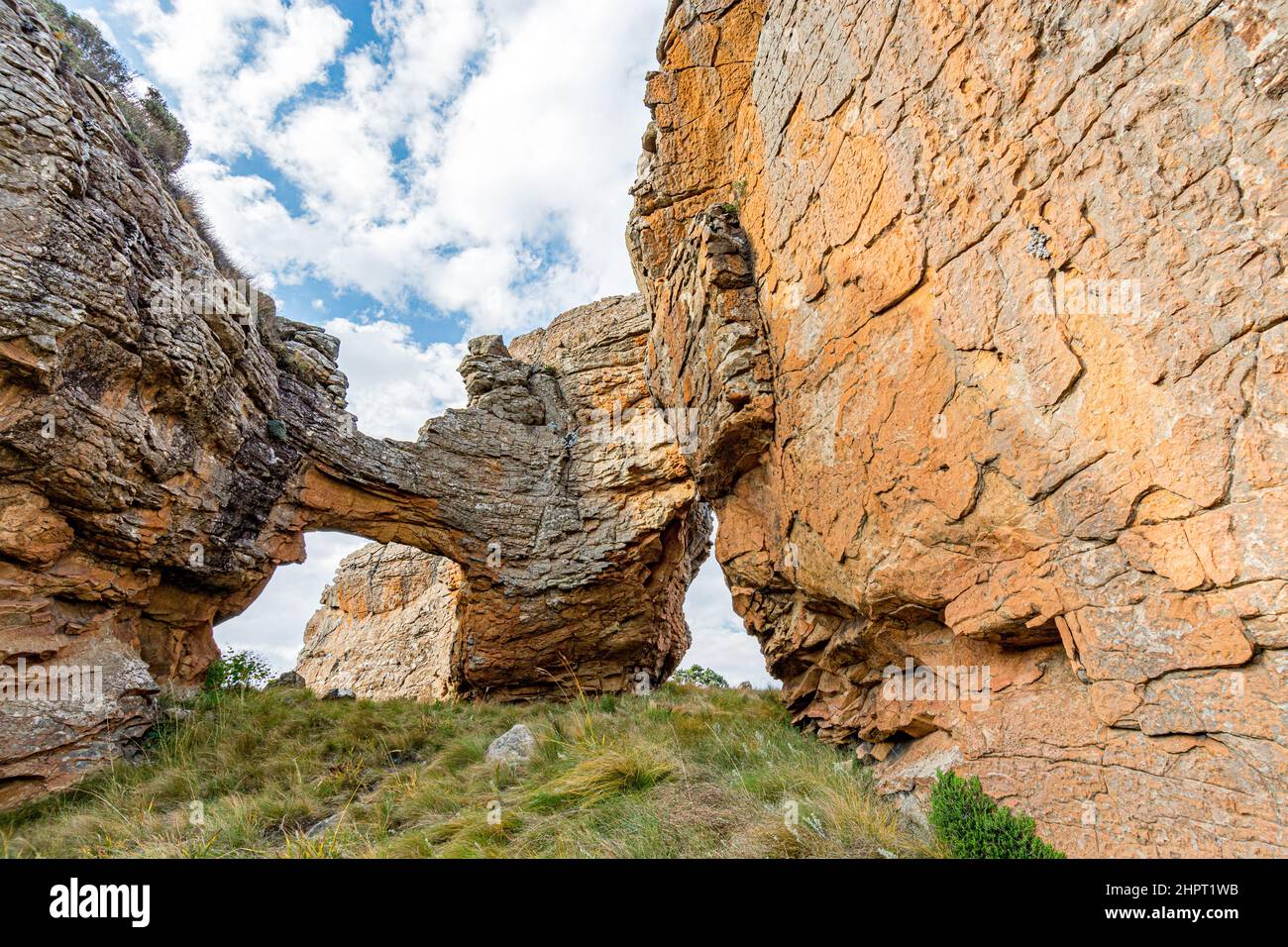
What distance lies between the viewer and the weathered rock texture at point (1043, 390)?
3086mm

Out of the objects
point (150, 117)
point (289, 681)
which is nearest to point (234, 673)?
point (289, 681)

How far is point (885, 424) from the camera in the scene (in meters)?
5.61

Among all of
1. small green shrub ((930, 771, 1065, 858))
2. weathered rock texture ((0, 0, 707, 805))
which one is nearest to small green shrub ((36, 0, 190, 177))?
weathered rock texture ((0, 0, 707, 805))

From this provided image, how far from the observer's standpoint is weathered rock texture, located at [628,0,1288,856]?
3.09m

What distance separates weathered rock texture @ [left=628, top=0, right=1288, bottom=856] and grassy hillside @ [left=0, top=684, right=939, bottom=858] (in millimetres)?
1328

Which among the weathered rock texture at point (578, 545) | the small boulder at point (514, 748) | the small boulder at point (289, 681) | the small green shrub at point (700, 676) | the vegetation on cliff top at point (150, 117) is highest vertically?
the vegetation on cliff top at point (150, 117)

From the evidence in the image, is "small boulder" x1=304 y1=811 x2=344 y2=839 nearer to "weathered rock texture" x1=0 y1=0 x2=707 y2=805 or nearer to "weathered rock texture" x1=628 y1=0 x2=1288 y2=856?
"weathered rock texture" x1=0 y1=0 x2=707 y2=805

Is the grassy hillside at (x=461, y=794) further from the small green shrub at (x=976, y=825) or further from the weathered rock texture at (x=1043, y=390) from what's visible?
the weathered rock texture at (x=1043, y=390)

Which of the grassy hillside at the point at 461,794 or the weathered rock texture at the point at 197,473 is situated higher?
Result: the weathered rock texture at the point at 197,473

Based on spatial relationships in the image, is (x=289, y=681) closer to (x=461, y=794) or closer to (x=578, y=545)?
(x=578, y=545)

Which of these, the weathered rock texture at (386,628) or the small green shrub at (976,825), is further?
the weathered rock texture at (386,628)

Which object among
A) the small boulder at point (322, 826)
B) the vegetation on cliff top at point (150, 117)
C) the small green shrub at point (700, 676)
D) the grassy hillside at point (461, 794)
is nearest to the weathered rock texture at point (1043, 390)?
the grassy hillside at point (461, 794)

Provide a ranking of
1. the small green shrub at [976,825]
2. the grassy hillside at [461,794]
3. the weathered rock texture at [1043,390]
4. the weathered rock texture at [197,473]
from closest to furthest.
Result: the weathered rock texture at [1043,390] → the small green shrub at [976,825] → the grassy hillside at [461,794] → the weathered rock texture at [197,473]

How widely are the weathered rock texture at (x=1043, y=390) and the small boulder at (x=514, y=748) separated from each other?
4.18 m
